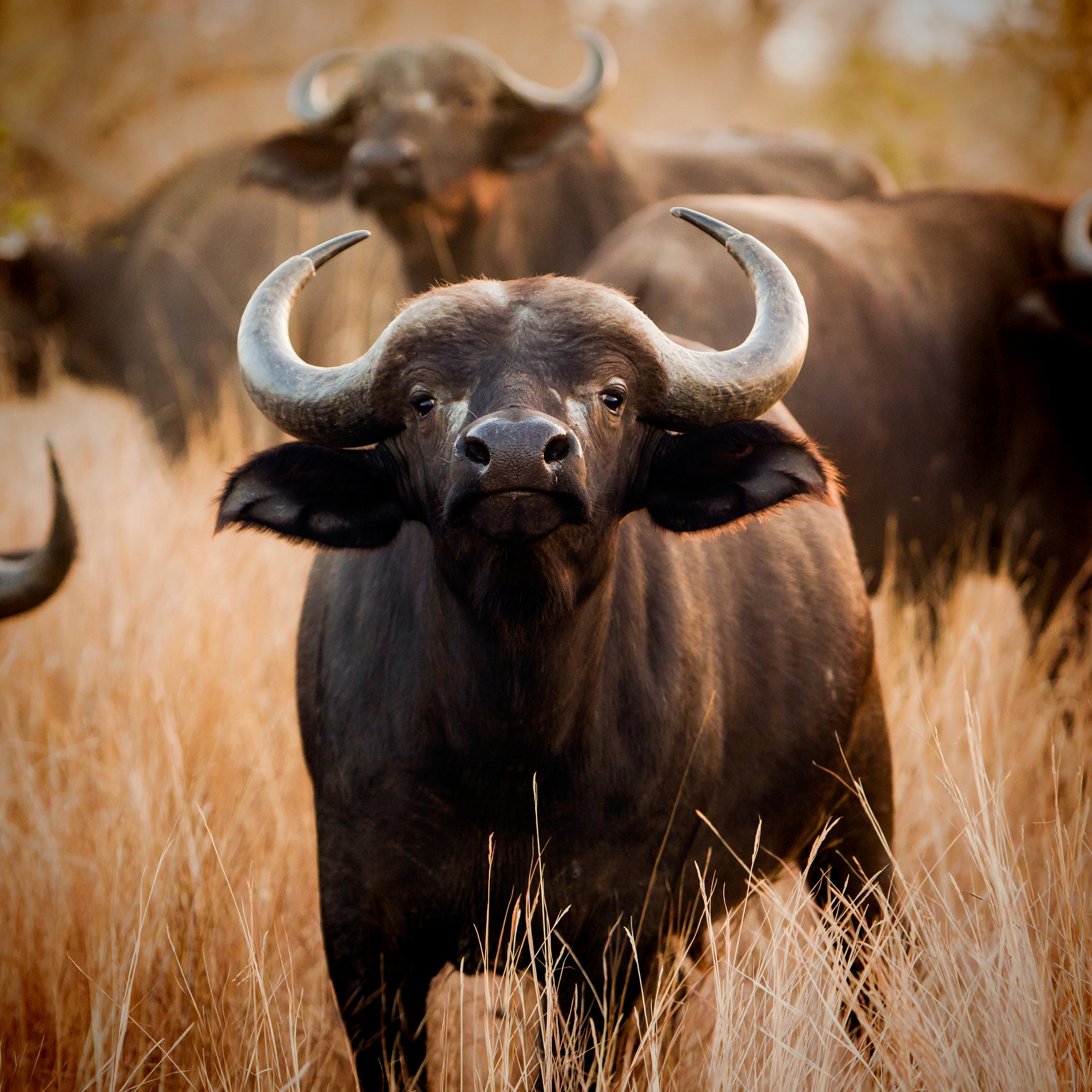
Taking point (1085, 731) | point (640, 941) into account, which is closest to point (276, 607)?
point (640, 941)

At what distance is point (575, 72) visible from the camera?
59.0 feet

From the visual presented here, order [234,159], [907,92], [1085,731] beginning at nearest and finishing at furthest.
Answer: [1085,731]
[234,159]
[907,92]

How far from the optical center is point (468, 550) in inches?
94.9

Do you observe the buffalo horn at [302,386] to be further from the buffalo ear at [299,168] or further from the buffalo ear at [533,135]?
the buffalo ear at [299,168]

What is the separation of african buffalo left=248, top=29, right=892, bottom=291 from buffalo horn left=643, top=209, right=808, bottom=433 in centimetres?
405

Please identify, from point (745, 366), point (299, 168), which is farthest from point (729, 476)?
point (299, 168)

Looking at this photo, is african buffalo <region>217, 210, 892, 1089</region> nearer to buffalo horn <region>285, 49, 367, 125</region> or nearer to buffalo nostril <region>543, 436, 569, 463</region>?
buffalo nostril <region>543, 436, 569, 463</region>

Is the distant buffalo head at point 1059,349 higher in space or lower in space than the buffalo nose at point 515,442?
lower

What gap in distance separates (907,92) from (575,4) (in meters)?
6.34

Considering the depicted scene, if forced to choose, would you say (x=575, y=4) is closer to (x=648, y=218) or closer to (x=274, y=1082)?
(x=648, y=218)

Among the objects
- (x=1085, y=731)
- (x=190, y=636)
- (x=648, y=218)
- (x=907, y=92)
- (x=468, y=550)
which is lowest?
(x=1085, y=731)

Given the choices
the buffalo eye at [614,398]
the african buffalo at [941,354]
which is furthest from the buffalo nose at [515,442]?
the african buffalo at [941,354]

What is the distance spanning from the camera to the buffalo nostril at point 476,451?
208 cm

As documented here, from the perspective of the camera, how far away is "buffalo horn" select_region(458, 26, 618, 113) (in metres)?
6.99
